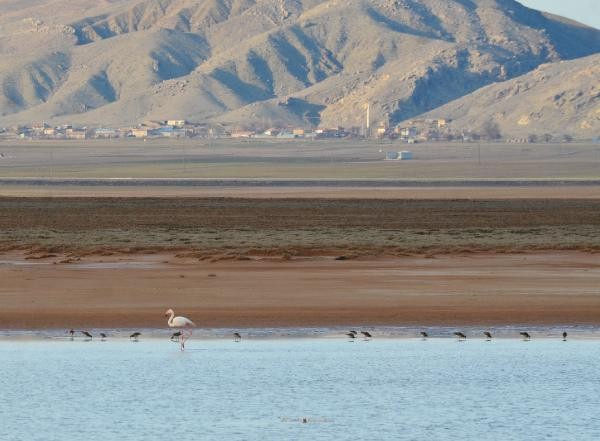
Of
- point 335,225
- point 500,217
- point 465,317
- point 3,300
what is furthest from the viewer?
point 500,217

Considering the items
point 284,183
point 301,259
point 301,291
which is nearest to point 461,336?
point 301,291

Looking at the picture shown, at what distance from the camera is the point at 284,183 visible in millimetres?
111000

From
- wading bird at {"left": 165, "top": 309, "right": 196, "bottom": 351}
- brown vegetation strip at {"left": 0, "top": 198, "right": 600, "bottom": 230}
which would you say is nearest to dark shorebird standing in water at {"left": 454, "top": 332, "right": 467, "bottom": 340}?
wading bird at {"left": 165, "top": 309, "right": 196, "bottom": 351}

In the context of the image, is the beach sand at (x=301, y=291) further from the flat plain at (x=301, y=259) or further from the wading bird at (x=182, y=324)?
the wading bird at (x=182, y=324)

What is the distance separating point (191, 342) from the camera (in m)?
26.4

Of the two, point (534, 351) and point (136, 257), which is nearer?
point (534, 351)

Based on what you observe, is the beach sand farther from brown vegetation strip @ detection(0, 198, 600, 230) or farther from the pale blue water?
brown vegetation strip @ detection(0, 198, 600, 230)

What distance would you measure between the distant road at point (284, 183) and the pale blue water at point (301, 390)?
8113cm

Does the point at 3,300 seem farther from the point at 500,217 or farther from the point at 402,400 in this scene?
the point at 500,217

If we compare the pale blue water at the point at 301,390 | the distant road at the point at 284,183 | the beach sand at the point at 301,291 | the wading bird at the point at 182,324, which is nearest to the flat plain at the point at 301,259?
the beach sand at the point at 301,291

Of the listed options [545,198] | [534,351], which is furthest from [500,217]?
[534,351]

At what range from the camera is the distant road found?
356 feet

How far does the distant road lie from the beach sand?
6525cm

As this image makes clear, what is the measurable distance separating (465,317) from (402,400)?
869cm
